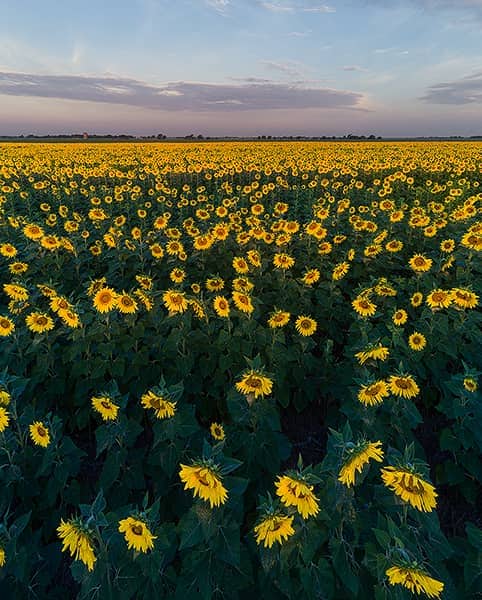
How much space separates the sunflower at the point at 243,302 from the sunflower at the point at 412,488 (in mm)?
2376

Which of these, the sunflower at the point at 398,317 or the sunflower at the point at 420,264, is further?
the sunflower at the point at 420,264

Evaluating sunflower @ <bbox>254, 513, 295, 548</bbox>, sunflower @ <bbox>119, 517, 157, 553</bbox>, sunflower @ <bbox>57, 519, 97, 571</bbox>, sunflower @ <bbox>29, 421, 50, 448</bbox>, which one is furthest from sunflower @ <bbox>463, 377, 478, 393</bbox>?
sunflower @ <bbox>29, 421, 50, 448</bbox>

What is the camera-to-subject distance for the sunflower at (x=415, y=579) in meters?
1.51

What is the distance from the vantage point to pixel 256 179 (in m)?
18.2

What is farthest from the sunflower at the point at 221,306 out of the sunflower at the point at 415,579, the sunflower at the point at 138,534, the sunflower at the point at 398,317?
the sunflower at the point at 415,579

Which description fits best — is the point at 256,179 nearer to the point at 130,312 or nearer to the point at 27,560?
the point at 130,312

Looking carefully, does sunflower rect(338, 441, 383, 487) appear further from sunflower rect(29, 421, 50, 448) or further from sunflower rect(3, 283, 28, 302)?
sunflower rect(3, 283, 28, 302)

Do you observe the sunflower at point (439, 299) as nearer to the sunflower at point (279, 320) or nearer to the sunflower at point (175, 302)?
the sunflower at point (279, 320)

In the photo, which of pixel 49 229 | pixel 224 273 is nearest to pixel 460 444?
pixel 224 273

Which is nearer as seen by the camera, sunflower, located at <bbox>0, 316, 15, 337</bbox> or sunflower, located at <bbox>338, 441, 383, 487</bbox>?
sunflower, located at <bbox>338, 441, 383, 487</bbox>

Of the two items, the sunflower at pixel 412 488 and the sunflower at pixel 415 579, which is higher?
the sunflower at pixel 412 488

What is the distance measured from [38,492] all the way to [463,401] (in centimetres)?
317

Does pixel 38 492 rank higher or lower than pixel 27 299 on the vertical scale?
lower

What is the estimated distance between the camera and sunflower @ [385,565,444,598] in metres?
1.51
